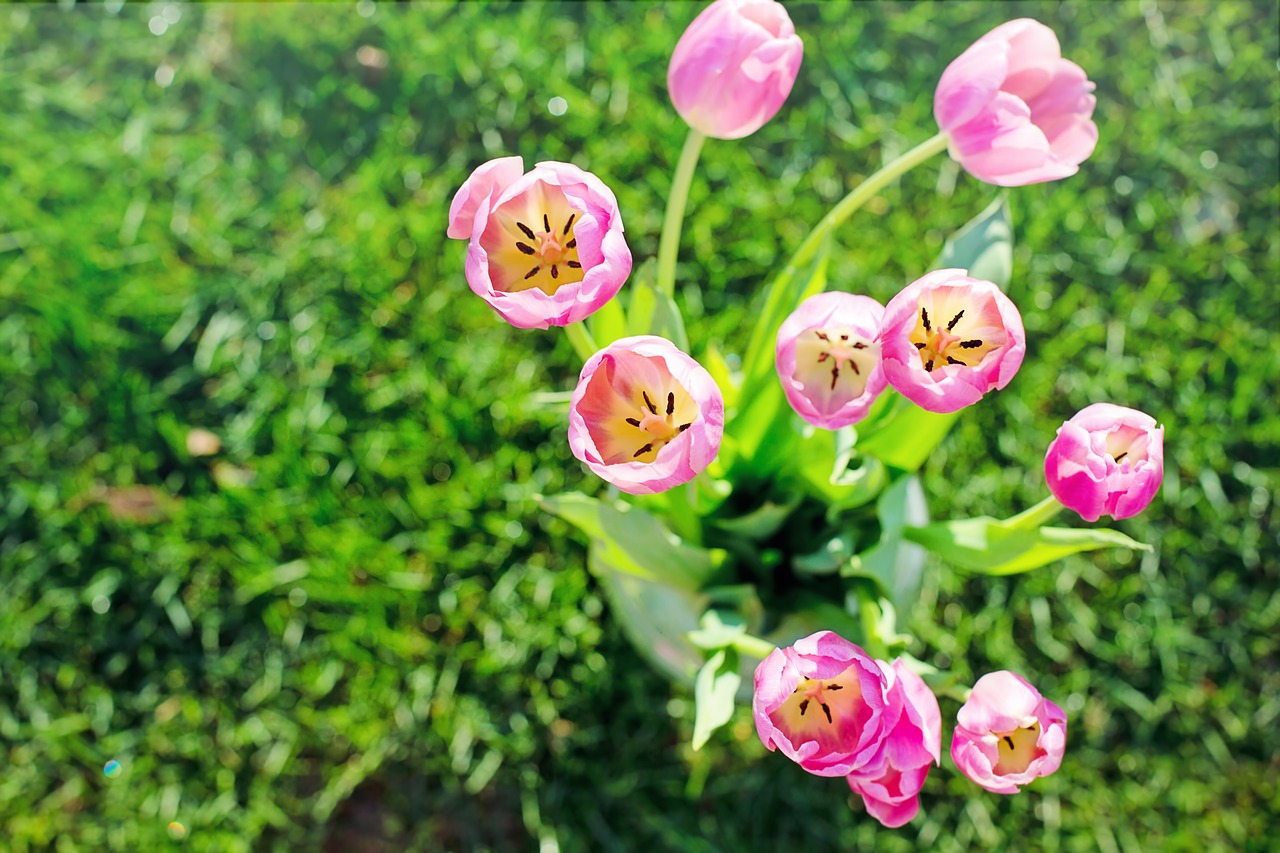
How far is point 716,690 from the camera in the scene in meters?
0.76

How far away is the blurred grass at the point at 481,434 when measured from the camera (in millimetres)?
1449

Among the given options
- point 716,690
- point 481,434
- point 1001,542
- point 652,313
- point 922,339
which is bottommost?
point 481,434

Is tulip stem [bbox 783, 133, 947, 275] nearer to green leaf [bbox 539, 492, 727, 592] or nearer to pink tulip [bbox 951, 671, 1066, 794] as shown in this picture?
green leaf [bbox 539, 492, 727, 592]

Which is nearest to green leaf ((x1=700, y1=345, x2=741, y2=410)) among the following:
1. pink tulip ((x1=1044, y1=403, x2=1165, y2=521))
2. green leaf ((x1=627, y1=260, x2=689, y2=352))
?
green leaf ((x1=627, y1=260, x2=689, y2=352))

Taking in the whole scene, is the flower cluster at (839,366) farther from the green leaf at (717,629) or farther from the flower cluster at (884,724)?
the green leaf at (717,629)

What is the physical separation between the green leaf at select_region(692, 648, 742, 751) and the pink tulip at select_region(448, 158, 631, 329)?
316 mm

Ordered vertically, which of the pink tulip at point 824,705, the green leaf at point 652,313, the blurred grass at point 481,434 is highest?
the green leaf at point 652,313

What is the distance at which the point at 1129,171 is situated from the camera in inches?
64.9

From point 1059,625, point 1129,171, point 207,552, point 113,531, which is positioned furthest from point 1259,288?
point 113,531

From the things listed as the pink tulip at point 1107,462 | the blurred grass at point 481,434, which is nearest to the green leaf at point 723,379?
the pink tulip at point 1107,462

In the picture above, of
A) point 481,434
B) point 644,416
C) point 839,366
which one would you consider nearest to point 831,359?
point 839,366

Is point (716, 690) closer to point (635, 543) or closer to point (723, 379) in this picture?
point (635, 543)

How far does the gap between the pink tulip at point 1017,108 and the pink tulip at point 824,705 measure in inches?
12.1

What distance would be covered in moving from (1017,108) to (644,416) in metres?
0.30
